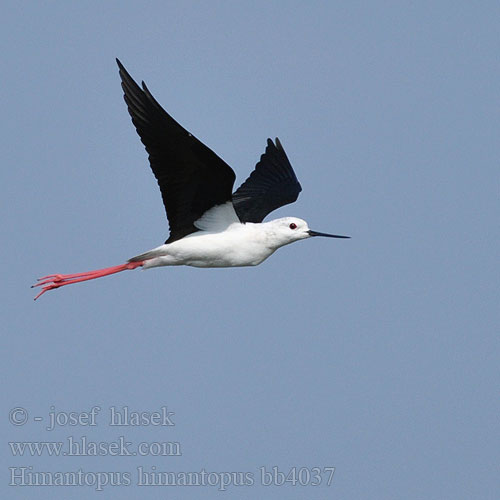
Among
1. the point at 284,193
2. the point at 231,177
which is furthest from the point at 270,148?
the point at 231,177

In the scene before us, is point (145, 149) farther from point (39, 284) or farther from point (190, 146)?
point (39, 284)

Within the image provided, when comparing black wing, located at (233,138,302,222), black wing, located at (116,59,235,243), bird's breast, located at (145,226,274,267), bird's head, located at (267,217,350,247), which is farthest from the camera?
black wing, located at (233,138,302,222)

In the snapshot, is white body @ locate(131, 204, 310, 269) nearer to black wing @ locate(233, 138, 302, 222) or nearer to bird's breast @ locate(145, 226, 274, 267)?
bird's breast @ locate(145, 226, 274, 267)

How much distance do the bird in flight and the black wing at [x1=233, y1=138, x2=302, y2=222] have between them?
0.69 metres

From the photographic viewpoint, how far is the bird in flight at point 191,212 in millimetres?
10844

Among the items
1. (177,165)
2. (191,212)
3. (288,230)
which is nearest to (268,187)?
(288,230)

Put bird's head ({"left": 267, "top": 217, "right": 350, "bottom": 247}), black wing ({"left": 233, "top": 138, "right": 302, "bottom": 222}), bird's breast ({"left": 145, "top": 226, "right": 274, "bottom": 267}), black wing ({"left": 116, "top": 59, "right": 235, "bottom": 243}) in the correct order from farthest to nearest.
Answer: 1. black wing ({"left": 233, "top": 138, "right": 302, "bottom": 222})
2. bird's head ({"left": 267, "top": 217, "right": 350, "bottom": 247})
3. bird's breast ({"left": 145, "top": 226, "right": 274, "bottom": 267})
4. black wing ({"left": 116, "top": 59, "right": 235, "bottom": 243})

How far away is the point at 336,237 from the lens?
1274cm

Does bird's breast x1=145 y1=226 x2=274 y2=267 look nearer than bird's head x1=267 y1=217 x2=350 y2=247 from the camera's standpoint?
Yes

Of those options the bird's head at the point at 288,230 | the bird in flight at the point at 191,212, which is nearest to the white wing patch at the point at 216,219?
the bird in flight at the point at 191,212

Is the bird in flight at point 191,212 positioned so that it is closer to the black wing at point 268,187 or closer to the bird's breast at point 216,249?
the bird's breast at point 216,249

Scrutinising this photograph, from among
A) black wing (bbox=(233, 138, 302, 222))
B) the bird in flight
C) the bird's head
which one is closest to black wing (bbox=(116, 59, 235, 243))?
the bird in flight

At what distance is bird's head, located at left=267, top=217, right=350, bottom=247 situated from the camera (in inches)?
484

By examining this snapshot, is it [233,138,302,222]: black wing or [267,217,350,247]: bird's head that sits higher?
[233,138,302,222]: black wing
